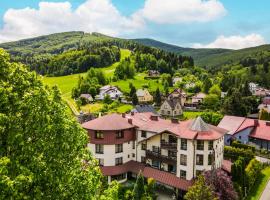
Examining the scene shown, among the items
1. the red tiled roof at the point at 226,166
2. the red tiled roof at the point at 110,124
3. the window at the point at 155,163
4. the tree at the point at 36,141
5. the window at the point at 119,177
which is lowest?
the window at the point at 119,177

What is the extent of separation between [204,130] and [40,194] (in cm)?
3633

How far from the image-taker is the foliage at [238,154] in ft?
→ 189

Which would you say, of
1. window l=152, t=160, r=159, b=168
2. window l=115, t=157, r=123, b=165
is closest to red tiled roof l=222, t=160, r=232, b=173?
window l=152, t=160, r=159, b=168

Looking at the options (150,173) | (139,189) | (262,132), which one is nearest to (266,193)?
(150,173)

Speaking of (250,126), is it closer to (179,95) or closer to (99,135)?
(99,135)

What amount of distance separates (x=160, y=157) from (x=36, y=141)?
3677 cm

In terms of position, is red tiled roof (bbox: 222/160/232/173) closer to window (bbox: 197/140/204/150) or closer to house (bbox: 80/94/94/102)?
window (bbox: 197/140/204/150)

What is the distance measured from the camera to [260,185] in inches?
1941

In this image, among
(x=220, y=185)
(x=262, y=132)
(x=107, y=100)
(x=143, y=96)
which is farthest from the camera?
(x=143, y=96)

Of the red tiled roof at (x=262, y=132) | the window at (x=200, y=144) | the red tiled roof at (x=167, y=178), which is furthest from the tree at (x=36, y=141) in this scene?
the red tiled roof at (x=262, y=132)

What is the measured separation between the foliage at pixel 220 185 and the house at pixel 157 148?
127 inches

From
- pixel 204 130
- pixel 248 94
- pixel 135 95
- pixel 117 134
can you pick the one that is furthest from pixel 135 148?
pixel 248 94

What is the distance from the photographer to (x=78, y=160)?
16094mm

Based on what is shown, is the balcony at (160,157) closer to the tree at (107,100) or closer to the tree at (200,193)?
the tree at (200,193)
